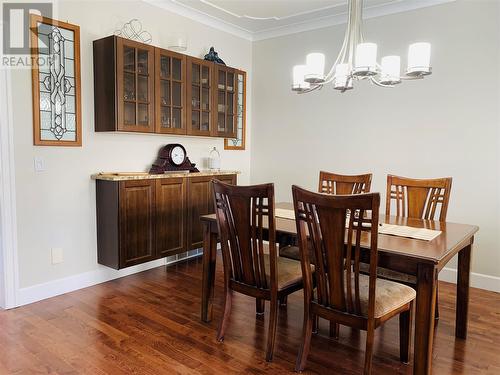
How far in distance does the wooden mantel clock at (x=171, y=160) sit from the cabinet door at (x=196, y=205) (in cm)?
18

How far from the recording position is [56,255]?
3.16 m

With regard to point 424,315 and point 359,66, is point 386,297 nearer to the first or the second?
point 424,315

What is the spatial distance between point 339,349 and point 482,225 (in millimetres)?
1989

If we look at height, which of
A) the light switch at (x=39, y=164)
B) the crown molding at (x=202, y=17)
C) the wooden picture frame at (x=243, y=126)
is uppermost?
the crown molding at (x=202, y=17)

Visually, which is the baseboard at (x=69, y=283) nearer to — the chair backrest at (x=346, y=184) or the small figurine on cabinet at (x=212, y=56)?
the chair backrest at (x=346, y=184)

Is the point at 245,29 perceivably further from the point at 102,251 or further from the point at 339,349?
the point at 339,349

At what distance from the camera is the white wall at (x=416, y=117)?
3.44 meters

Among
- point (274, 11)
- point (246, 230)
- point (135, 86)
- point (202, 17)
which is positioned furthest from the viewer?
point (202, 17)

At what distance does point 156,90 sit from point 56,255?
1.61 m

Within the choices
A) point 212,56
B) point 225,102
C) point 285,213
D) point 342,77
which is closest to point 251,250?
point 285,213

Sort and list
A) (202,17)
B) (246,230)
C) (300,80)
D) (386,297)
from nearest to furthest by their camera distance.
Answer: (386,297)
(246,230)
(300,80)
(202,17)

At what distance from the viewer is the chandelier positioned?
2285 mm

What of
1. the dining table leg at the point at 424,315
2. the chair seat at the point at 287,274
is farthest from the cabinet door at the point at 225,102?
the dining table leg at the point at 424,315

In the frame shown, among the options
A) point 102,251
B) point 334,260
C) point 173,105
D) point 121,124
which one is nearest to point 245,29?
point 173,105
